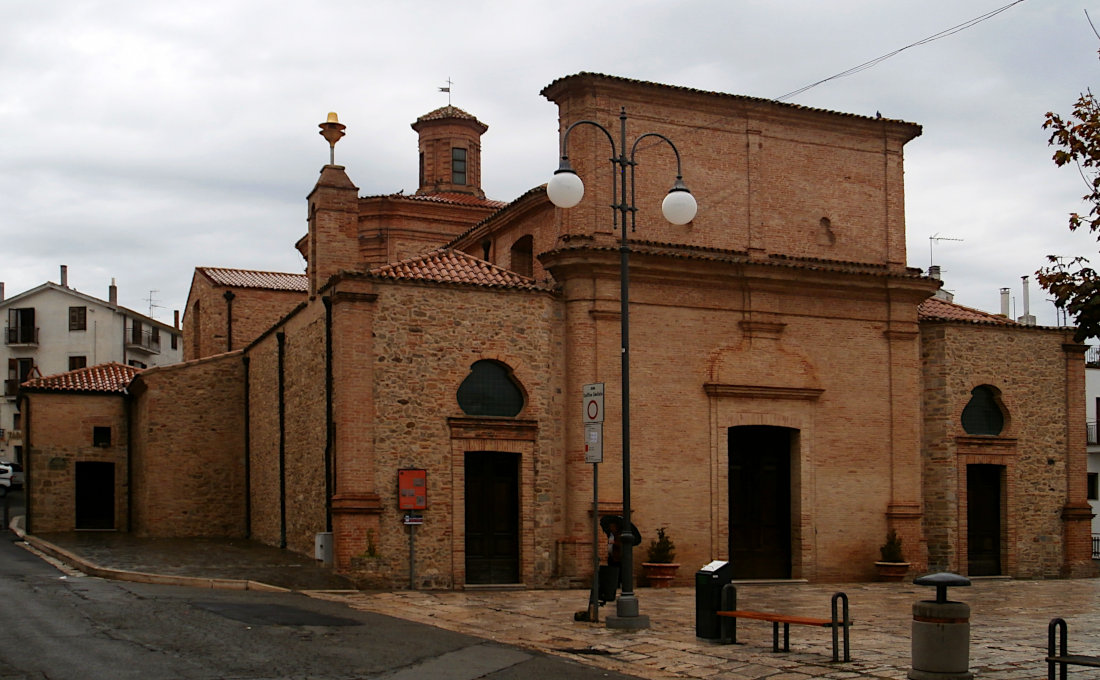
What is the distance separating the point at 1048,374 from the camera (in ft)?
91.5

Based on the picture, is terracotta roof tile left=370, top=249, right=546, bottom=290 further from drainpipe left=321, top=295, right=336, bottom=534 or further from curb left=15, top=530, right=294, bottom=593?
curb left=15, top=530, right=294, bottom=593

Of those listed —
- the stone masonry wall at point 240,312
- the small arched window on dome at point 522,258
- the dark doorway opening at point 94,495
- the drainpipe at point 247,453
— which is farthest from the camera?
the stone masonry wall at point 240,312

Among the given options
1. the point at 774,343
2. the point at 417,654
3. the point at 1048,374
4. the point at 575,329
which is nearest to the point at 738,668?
the point at 417,654

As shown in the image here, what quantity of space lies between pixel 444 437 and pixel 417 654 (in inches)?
354

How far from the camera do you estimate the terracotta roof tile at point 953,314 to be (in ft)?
88.9

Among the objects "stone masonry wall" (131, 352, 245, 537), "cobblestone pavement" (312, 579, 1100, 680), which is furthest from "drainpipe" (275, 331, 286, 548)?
"cobblestone pavement" (312, 579, 1100, 680)

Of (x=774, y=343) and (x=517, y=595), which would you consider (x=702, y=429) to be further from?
(x=517, y=595)

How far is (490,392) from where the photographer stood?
2214cm

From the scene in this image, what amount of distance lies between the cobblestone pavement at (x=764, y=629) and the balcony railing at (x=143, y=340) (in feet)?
172

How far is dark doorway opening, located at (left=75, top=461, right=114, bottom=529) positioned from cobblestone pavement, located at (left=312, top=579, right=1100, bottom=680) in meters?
18.0

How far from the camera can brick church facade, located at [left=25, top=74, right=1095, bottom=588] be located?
69.9ft

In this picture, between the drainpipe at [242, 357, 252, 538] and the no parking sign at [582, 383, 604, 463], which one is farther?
the drainpipe at [242, 357, 252, 538]

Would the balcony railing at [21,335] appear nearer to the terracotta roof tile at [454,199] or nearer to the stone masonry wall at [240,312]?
the stone masonry wall at [240,312]

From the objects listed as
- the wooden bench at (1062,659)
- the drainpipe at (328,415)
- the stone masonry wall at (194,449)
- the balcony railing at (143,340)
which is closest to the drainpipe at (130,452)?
the stone masonry wall at (194,449)
